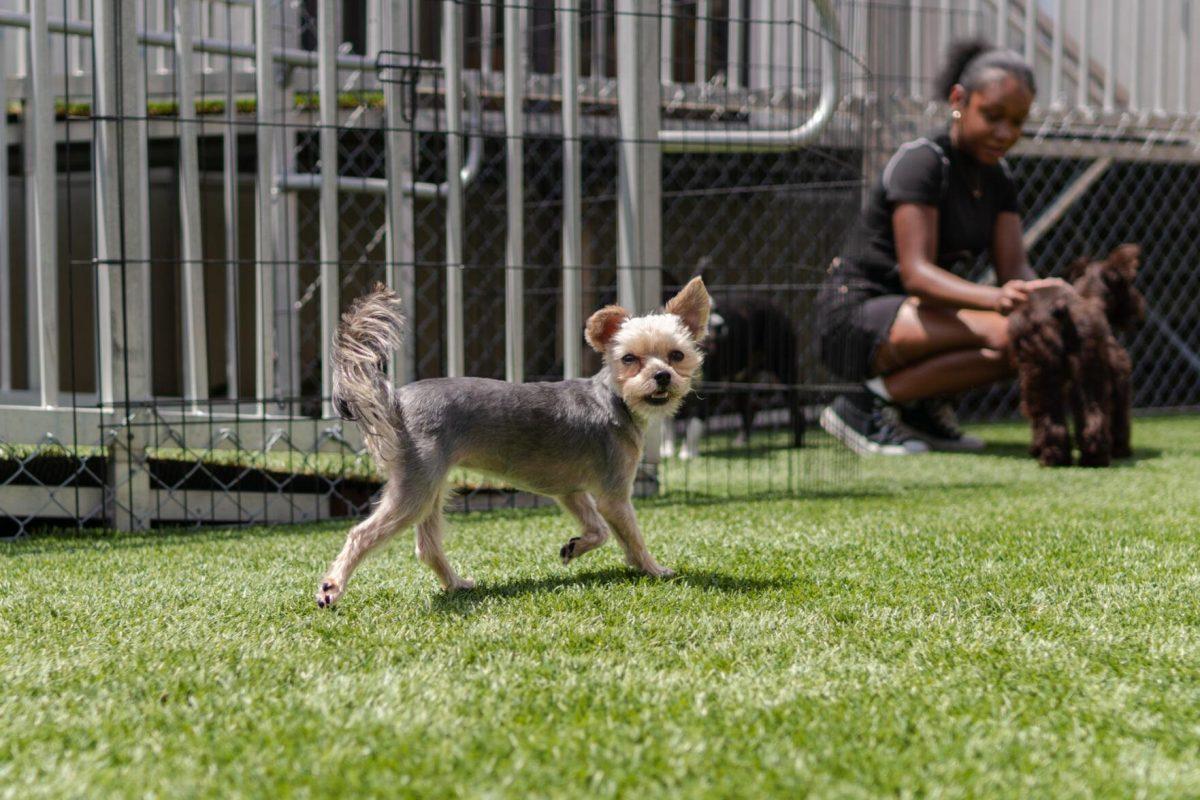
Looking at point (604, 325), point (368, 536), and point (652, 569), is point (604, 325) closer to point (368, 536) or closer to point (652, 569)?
point (652, 569)

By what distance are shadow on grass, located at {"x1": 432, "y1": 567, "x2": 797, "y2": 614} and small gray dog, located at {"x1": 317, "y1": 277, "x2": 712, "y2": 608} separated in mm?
58

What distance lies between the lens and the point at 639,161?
459 cm

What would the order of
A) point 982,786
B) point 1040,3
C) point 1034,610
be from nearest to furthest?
point 982,786
point 1034,610
point 1040,3

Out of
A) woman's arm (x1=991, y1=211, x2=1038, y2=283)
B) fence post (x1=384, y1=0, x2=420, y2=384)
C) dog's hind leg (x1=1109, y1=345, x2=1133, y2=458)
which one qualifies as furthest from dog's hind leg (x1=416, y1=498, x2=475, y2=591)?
woman's arm (x1=991, y1=211, x2=1038, y2=283)

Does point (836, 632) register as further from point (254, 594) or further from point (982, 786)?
point (254, 594)

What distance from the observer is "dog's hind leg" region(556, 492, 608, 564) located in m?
3.08

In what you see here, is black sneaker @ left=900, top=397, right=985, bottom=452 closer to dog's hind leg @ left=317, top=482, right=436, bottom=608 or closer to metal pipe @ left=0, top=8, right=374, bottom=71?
metal pipe @ left=0, top=8, right=374, bottom=71

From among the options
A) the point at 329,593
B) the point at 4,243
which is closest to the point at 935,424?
the point at 329,593

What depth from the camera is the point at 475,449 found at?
285 cm

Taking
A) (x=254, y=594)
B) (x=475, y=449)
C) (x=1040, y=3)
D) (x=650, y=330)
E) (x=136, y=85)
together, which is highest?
(x=1040, y=3)

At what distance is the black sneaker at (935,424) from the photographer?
627 cm

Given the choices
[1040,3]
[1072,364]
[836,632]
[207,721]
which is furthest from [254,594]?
[1040,3]

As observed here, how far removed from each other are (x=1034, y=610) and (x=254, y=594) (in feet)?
6.06

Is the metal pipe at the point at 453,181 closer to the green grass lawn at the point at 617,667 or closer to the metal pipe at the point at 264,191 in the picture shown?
the metal pipe at the point at 264,191
